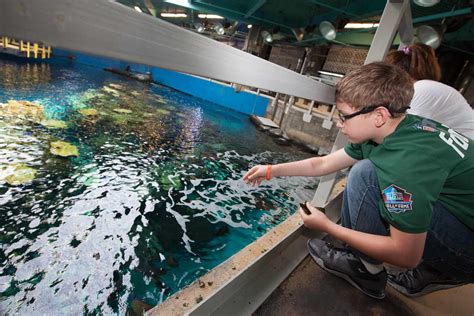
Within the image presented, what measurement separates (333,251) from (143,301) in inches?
68.2

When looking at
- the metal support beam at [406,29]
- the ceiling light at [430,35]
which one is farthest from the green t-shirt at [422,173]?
the ceiling light at [430,35]

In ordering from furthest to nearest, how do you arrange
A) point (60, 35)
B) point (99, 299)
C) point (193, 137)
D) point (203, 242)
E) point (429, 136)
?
point (193, 137)
point (203, 242)
point (99, 299)
point (429, 136)
point (60, 35)

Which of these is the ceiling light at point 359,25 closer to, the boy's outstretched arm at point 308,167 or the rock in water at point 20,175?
the boy's outstretched arm at point 308,167

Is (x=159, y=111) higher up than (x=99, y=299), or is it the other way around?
(x=159, y=111)

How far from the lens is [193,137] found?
6.65 metres

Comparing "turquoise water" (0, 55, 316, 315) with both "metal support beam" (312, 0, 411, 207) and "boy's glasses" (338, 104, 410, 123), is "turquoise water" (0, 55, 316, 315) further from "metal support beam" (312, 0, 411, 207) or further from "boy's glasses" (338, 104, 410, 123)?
"metal support beam" (312, 0, 411, 207)

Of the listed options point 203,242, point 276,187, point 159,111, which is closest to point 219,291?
point 203,242

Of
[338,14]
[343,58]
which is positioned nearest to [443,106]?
[338,14]

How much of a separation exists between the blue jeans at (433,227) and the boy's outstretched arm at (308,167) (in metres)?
0.27

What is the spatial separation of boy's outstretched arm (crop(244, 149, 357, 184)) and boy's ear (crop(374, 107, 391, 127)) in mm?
461

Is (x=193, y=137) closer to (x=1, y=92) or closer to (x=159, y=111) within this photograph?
(x=159, y=111)

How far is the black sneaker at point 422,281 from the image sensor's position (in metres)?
1.27

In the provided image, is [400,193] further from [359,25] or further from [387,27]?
[359,25]

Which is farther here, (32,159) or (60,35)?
(32,159)
